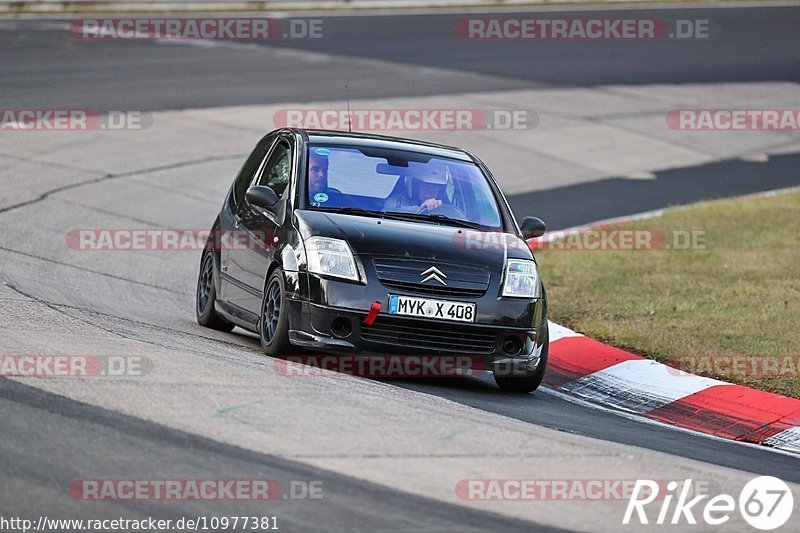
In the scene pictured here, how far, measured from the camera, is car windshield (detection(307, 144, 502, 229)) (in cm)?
942

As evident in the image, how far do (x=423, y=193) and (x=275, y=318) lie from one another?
1397 mm

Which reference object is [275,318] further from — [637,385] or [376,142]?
[637,385]

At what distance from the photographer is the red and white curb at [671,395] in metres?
8.68

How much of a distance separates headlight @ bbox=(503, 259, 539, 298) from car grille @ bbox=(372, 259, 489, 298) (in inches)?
8.0

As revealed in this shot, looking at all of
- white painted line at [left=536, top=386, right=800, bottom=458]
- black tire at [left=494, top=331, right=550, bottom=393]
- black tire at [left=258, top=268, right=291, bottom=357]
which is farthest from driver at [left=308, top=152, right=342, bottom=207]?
white painted line at [left=536, top=386, right=800, bottom=458]

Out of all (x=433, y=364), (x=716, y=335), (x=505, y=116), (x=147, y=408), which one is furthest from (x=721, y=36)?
(x=147, y=408)

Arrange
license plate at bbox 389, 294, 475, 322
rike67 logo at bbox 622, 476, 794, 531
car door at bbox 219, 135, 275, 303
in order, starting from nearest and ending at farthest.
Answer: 1. rike67 logo at bbox 622, 476, 794, 531
2. license plate at bbox 389, 294, 475, 322
3. car door at bbox 219, 135, 275, 303

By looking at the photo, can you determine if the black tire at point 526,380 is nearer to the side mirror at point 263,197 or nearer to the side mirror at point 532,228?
the side mirror at point 532,228

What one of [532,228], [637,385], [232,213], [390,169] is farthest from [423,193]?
[637,385]

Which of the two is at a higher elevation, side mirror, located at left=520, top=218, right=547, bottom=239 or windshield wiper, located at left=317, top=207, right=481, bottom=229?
windshield wiper, located at left=317, top=207, right=481, bottom=229

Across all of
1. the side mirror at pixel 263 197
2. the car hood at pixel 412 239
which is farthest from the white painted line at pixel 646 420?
the side mirror at pixel 263 197

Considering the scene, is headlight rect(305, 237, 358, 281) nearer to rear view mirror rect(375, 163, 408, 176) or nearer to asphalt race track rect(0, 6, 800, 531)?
asphalt race track rect(0, 6, 800, 531)

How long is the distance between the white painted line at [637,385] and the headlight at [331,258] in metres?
2.02

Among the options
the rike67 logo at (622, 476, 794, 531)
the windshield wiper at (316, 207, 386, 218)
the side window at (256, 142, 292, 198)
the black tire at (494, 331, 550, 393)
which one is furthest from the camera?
the side window at (256, 142, 292, 198)
